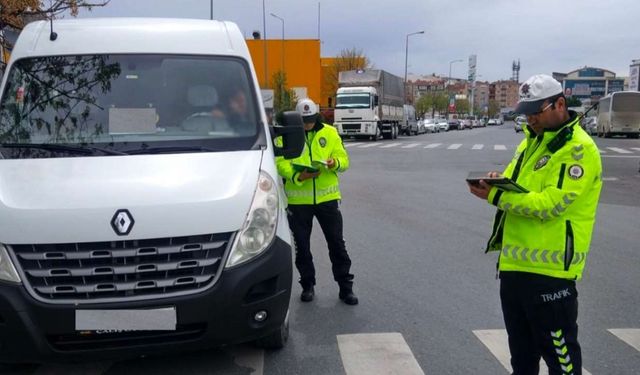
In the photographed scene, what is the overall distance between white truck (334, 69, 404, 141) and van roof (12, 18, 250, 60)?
93.6ft

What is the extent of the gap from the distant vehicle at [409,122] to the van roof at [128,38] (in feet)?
134

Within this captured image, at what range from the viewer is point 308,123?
17.3 feet

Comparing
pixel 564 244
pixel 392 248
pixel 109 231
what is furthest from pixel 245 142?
pixel 392 248

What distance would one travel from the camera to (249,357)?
412 cm

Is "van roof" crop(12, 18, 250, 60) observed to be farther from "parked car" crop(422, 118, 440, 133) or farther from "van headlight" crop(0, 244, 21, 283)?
"parked car" crop(422, 118, 440, 133)

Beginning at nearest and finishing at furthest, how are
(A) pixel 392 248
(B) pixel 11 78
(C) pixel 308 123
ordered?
(B) pixel 11 78
(C) pixel 308 123
(A) pixel 392 248

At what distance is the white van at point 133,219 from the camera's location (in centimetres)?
312

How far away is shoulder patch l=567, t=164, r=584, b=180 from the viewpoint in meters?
2.82

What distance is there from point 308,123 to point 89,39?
6.28ft

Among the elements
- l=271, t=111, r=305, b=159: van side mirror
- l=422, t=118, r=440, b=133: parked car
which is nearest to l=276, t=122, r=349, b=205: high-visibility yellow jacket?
l=271, t=111, r=305, b=159: van side mirror

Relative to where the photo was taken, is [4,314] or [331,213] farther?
[331,213]

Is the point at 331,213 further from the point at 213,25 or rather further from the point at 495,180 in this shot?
the point at 495,180

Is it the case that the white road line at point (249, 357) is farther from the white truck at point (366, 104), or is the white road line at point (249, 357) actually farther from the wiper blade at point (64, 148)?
the white truck at point (366, 104)

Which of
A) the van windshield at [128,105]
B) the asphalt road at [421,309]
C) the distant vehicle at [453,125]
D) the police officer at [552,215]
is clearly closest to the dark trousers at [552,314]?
the police officer at [552,215]
